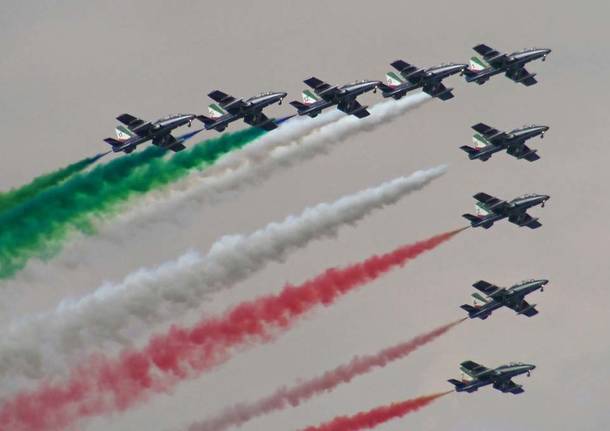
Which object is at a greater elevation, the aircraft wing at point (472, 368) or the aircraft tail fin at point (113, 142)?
the aircraft tail fin at point (113, 142)

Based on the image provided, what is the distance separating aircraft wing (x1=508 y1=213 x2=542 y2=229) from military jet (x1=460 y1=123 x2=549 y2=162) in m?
5.10

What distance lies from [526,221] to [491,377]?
1396 cm

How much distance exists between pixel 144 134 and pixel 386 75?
20.7m

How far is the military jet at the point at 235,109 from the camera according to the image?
124 meters

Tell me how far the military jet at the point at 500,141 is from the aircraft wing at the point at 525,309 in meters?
13.0

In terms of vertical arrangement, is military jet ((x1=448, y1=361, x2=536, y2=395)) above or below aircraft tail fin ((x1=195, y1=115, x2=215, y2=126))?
below

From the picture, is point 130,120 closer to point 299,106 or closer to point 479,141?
point 299,106

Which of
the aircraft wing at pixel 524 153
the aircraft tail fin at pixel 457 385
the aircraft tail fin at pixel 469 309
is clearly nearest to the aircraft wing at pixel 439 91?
the aircraft wing at pixel 524 153

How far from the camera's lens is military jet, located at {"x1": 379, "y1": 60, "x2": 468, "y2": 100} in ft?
419

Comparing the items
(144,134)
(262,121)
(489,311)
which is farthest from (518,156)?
(144,134)

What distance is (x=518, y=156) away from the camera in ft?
444

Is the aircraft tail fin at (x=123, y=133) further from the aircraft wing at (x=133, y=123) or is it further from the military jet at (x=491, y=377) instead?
the military jet at (x=491, y=377)

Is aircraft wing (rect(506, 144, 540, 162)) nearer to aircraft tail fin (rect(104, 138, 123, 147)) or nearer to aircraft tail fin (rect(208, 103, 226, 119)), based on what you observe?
aircraft tail fin (rect(208, 103, 226, 119))

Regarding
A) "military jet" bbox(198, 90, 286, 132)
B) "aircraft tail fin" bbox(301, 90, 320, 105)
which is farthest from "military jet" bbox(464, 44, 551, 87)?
"military jet" bbox(198, 90, 286, 132)
